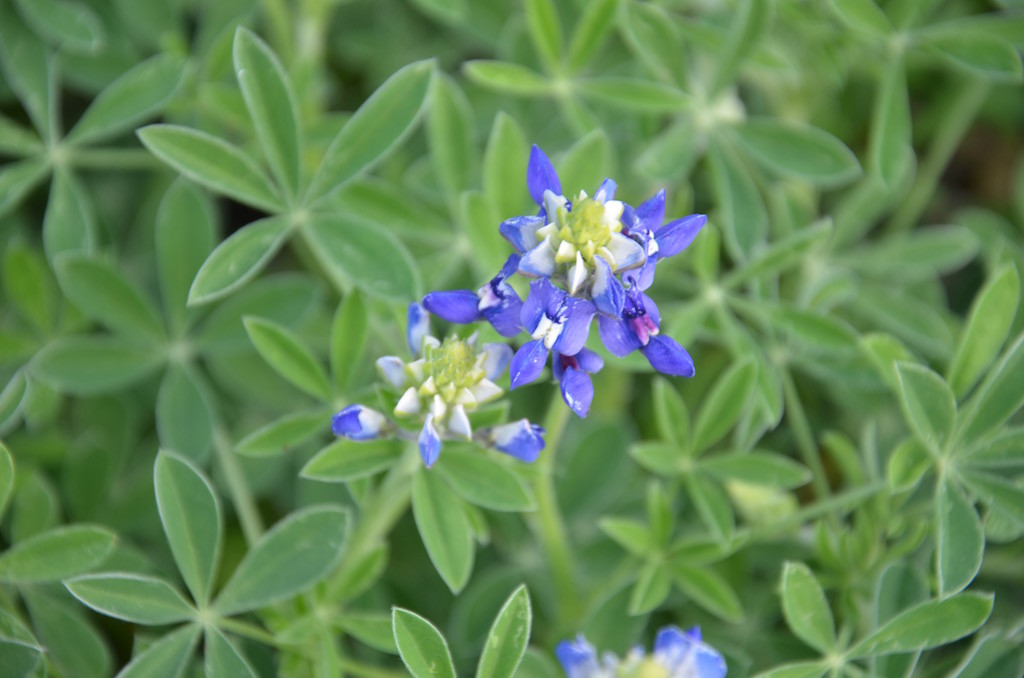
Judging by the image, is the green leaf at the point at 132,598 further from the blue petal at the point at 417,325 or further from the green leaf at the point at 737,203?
the green leaf at the point at 737,203

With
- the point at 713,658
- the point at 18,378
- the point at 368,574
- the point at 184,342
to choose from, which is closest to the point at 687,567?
the point at 713,658

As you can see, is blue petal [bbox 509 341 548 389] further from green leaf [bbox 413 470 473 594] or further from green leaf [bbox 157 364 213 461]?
green leaf [bbox 157 364 213 461]

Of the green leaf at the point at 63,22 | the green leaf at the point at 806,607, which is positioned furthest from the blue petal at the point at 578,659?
the green leaf at the point at 63,22

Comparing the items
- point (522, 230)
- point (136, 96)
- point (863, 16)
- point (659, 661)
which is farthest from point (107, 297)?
Answer: point (863, 16)

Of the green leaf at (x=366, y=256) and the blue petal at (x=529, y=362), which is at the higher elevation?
the green leaf at (x=366, y=256)

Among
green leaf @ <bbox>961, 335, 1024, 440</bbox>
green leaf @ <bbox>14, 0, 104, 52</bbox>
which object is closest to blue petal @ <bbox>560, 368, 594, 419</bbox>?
green leaf @ <bbox>961, 335, 1024, 440</bbox>

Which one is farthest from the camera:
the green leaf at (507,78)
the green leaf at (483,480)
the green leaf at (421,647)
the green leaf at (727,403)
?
the green leaf at (507,78)
